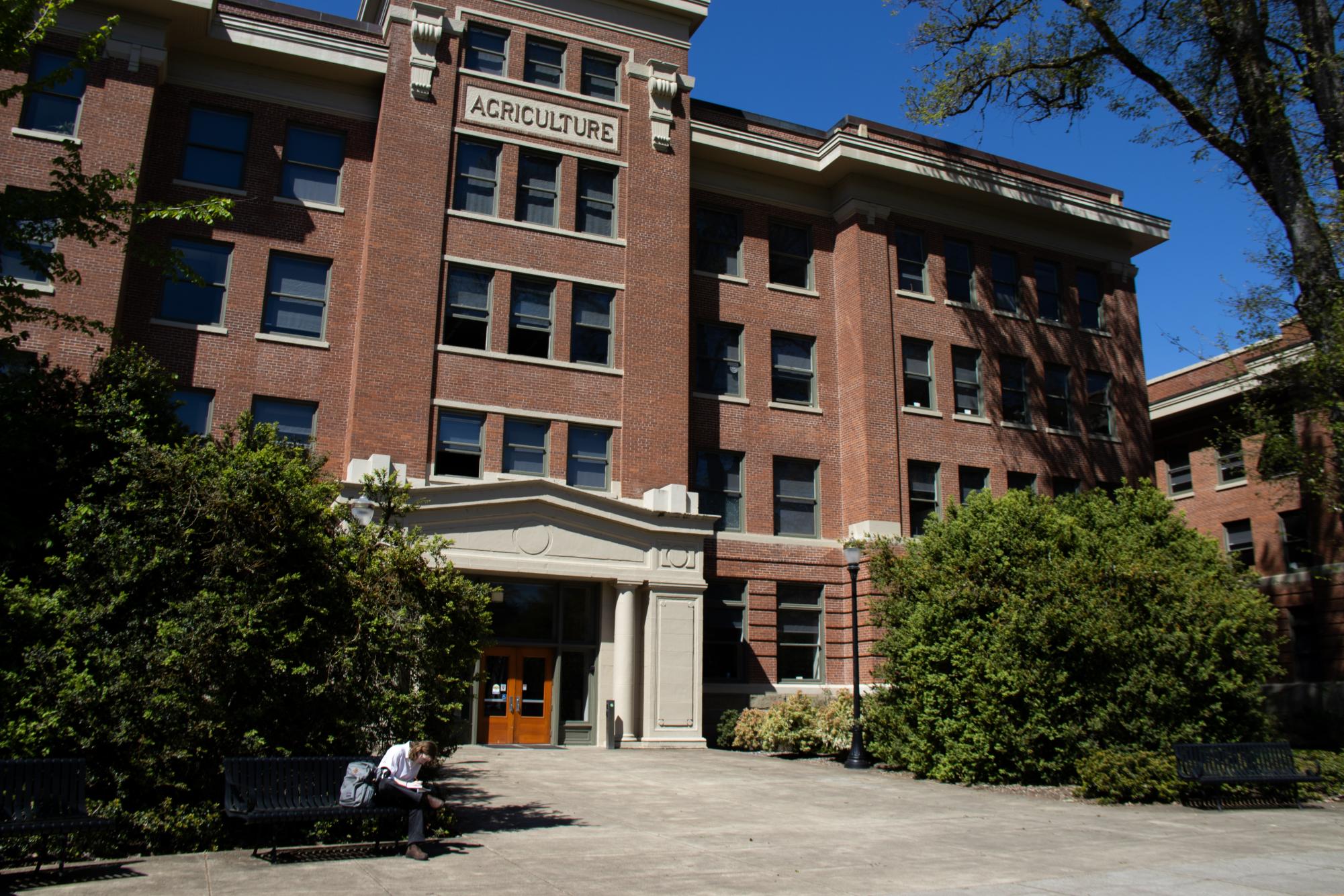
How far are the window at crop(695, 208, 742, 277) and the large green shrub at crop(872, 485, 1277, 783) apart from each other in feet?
43.3

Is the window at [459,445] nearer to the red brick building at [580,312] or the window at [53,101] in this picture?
the red brick building at [580,312]

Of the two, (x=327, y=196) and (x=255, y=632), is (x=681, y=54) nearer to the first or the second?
(x=327, y=196)

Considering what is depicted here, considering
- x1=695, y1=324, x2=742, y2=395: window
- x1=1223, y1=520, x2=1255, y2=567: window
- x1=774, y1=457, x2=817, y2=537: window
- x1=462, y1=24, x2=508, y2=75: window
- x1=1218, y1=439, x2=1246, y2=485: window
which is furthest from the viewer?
x1=1223, y1=520, x2=1255, y2=567: window

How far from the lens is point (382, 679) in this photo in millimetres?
11977

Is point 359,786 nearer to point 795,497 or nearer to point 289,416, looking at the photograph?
point 289,416

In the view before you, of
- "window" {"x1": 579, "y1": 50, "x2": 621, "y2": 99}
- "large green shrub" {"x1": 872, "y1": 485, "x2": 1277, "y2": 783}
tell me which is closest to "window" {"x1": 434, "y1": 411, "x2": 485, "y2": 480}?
"window" {"x1": 579, "y1": 50, "x2": 621, "y2": 99}

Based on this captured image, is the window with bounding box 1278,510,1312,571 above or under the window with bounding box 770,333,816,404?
under

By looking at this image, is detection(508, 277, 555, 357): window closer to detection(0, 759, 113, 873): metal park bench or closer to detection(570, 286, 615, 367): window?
detection(570, 286, 615, 367): window

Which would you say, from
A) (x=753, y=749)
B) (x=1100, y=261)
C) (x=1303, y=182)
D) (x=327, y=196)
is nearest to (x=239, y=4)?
(x=327, y=196)

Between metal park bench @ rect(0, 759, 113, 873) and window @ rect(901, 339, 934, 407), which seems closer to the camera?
metal park bench @ rect(0, 759, 113, 873)

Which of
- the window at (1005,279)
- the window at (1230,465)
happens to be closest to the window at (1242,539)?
the window at (1230,465)

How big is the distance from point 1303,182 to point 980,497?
399 inches

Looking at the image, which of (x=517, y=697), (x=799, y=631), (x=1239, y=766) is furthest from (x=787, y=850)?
(x=799, y=631)

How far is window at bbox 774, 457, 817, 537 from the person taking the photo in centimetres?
2945
